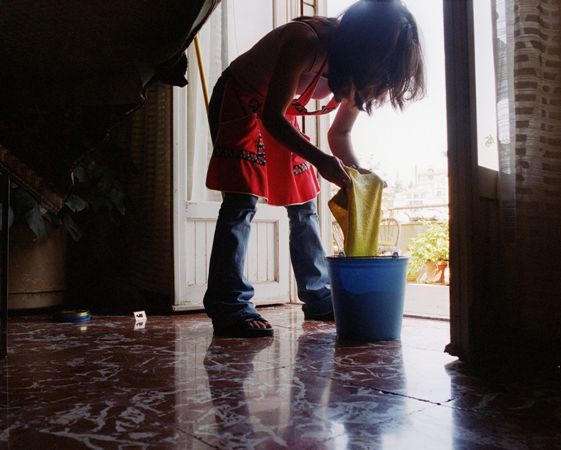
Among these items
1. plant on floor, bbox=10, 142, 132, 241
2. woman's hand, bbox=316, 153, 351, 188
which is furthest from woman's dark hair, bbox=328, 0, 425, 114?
plant on floor, bbox=10, 142, 132, 241

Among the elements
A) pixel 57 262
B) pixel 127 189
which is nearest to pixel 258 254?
pixel 127 189

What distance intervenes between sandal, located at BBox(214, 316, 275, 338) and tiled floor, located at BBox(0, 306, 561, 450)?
0.07m

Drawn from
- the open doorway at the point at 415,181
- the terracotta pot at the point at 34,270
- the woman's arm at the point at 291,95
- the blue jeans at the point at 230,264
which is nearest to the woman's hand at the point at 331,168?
the woman's arm at the point at 291,95

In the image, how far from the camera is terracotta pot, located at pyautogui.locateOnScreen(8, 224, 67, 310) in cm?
228

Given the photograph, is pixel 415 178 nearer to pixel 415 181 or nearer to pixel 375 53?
pixel 415 181

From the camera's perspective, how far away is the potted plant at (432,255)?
6230 millimetres

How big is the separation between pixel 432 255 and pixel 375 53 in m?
5.30

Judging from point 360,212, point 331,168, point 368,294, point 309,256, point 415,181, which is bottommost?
point 368,294

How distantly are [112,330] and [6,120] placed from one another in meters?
1.02

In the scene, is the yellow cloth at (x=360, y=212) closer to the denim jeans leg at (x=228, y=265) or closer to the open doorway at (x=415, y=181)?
the denim jeans leg at (x=228, y=265)

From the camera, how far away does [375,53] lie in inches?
53.8

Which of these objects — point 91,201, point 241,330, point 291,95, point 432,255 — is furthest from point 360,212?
point 432,255

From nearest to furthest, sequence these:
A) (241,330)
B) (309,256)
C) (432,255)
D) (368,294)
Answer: (368,294) < (241,330) < (309,256) < (432,255)

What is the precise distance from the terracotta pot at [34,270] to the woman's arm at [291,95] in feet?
4.68
